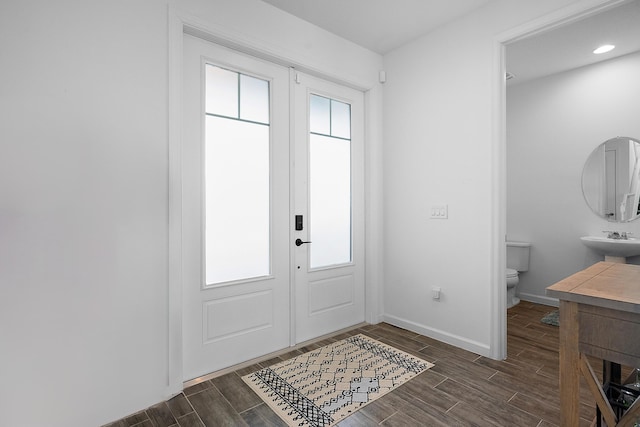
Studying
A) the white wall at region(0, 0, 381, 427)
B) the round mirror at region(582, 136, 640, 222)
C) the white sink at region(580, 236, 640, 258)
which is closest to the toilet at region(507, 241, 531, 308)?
the white sink at region(580, 236, 640, 258)

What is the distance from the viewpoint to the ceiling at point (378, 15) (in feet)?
8.32

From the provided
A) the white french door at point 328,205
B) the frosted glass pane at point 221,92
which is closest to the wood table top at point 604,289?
the white french door at point 328,205

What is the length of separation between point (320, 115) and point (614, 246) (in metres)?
3.21

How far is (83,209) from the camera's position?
5.72ft

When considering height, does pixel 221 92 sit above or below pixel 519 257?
above

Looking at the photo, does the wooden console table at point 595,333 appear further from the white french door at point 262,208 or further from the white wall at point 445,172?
the white french door at point 262,208

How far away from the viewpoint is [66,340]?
1.68 metres

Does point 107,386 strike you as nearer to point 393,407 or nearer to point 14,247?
point 14,247

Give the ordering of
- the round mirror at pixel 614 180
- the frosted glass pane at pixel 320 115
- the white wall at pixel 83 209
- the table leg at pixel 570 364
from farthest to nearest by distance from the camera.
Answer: the round mirror at pixel 614 180, the frosted glass pane at pixel 320 115, the white wall at pixel 83 209, the table leg at pixel 570 364

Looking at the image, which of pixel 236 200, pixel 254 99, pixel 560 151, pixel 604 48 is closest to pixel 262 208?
pixel 236 200

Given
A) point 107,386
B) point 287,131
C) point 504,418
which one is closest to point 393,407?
point 504,418

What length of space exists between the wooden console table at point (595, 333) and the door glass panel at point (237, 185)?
193 centimetres

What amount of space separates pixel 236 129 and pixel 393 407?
218 centimetres

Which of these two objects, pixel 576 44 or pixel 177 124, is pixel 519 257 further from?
pixel 177 124
